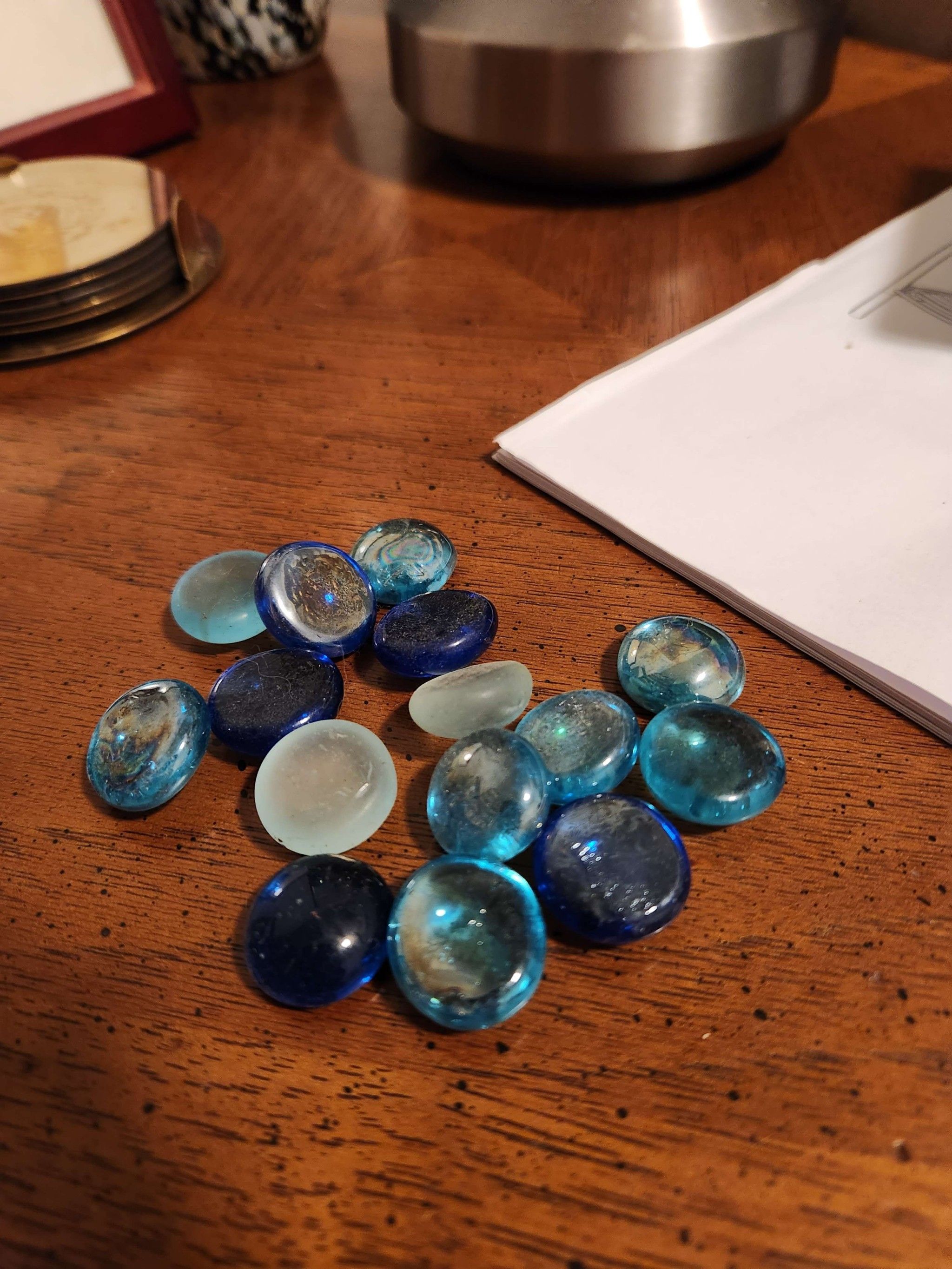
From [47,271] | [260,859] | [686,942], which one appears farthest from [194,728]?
[47,271]

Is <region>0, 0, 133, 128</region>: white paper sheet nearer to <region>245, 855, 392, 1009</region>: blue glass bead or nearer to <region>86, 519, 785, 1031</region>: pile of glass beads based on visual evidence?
<region>86, 519, 785, 1031</region>: pile of glass beads

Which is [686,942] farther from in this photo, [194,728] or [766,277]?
[766,277]

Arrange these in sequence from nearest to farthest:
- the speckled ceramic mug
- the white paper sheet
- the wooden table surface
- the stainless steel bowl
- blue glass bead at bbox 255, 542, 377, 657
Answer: the wooden table surface
blue glass bead at bbox 255, 542, 377, 657
the stainless steel bowl
the white paper sheet
the speckled ceramic mug

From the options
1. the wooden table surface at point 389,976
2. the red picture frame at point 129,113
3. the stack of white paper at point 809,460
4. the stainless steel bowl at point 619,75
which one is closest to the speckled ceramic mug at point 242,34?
the red picture frame at point 129,113

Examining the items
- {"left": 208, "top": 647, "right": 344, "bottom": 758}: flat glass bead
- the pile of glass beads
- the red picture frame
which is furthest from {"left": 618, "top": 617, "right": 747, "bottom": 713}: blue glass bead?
the red picture frame

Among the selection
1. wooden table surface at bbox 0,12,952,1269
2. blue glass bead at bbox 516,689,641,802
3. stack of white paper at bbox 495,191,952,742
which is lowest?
wooden table surface at bbox 0,12,952,1269
